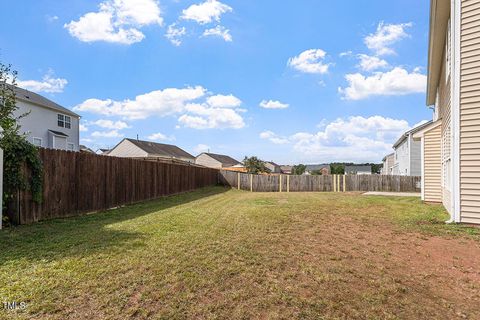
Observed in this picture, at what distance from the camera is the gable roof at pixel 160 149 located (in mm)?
40891

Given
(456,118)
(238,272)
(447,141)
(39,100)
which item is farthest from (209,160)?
(238,272)

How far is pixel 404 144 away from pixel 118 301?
29472 mm

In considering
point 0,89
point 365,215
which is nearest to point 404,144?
point 365,215

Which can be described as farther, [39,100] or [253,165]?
[253,165]

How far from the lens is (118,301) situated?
288cm

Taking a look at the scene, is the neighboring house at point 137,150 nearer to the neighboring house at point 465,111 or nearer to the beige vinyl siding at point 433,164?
the beige vinyl siding at point 433,164

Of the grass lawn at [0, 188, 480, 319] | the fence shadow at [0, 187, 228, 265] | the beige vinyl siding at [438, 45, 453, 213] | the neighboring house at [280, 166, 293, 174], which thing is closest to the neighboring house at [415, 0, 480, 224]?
the beige vinyl siding at [438, 45, 453, 213]

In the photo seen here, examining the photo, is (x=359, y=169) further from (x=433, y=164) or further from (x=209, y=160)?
(x=433, y=164)

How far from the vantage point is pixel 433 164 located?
11859mm

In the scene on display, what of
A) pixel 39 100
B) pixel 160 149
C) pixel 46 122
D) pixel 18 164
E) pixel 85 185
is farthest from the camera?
pixel 160 149

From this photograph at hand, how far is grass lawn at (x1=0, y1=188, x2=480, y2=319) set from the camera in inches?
111

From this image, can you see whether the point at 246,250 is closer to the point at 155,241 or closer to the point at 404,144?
the point at 155,241

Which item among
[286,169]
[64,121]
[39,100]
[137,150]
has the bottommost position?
[286,169]

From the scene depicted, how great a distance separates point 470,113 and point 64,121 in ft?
91.3
